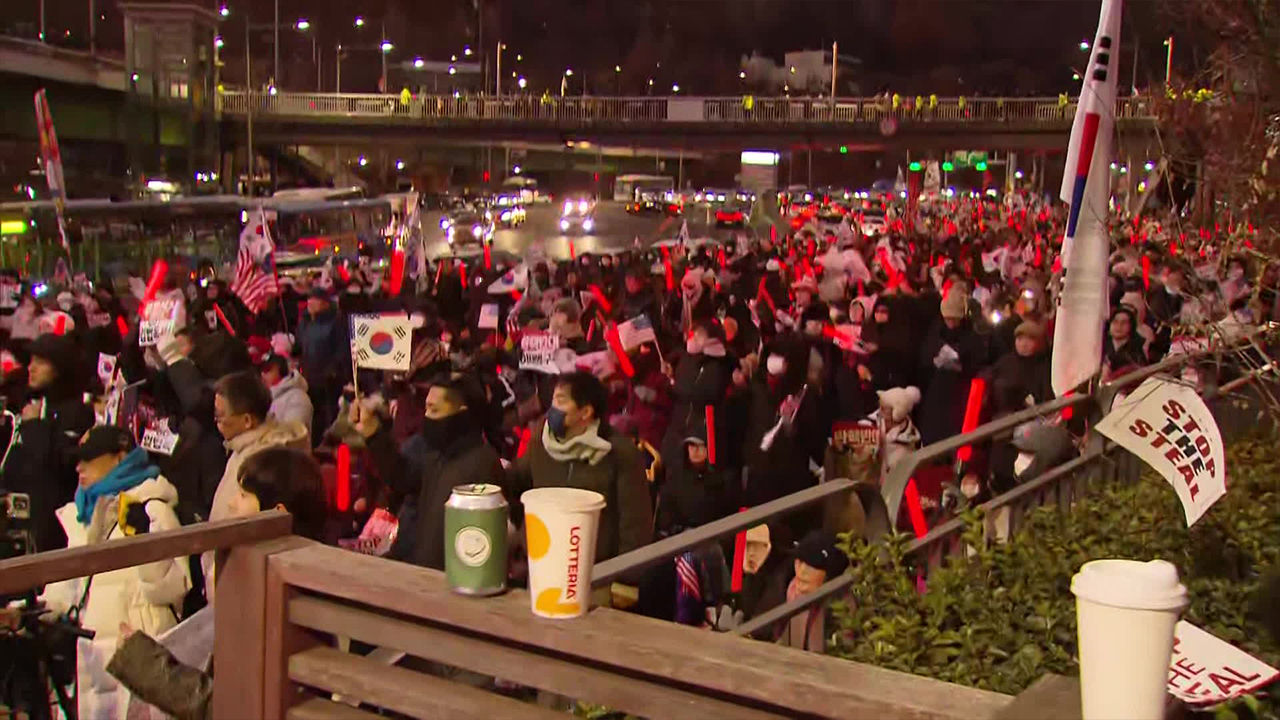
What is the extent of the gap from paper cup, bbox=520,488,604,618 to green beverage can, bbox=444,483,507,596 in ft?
0.42

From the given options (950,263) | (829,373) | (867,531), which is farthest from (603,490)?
(950,263)

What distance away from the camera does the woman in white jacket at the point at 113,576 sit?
18.3 ft

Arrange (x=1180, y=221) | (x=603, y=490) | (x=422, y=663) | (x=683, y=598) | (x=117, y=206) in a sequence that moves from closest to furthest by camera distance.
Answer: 1. (x=422, y=663)
2. (x=683, y=598)
3. (x=603, y=490)
4. (x=1180, y=221)
5. (x=117, y=206)

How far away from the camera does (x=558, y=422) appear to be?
6762 mm

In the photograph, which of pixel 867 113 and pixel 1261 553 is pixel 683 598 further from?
pixel 867 113

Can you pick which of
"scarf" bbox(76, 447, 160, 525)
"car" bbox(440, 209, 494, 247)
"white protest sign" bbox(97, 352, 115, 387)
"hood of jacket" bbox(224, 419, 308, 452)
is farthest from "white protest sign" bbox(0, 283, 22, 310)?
"car" bbox(440, 209, 494, 247)

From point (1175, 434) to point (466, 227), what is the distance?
1806 inches

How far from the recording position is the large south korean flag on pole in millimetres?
9570

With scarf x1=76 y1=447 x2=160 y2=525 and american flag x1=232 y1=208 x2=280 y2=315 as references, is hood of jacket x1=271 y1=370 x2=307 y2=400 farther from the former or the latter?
american flag x1=232 y1=208 x2=280 y2=315

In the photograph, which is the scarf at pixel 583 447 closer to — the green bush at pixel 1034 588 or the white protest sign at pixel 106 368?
the green bush at pixel 1034 588

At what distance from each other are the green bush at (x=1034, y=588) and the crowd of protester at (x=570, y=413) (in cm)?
49

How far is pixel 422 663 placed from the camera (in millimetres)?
3842

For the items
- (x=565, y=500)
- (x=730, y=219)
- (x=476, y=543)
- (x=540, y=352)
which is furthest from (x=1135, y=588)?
(x=730, y=219)

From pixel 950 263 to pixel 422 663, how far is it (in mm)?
16340
